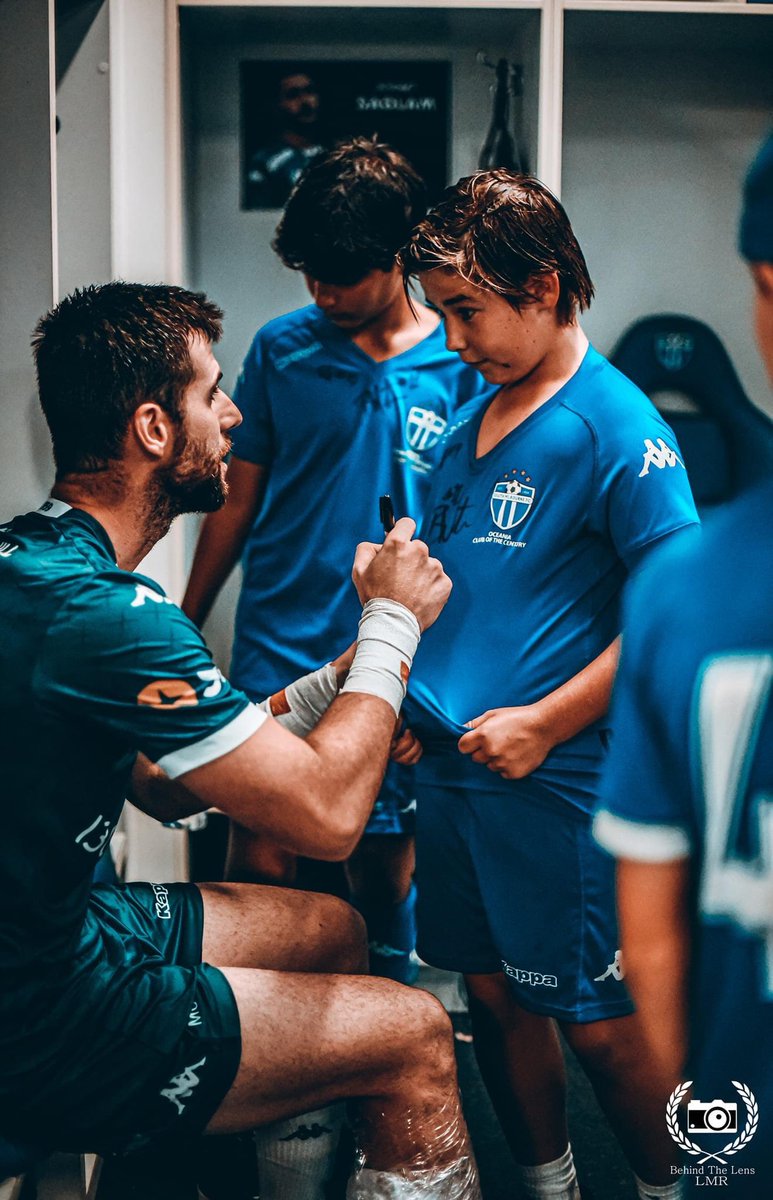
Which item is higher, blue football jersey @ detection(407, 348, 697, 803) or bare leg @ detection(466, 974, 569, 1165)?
blue football jersey @ detection(407, 348, 697, 803)

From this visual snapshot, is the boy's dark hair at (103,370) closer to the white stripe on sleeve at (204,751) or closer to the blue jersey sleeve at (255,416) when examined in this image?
the white stripe on sleeve at (204,751)

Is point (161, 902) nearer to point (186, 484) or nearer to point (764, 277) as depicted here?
point (186, 484)

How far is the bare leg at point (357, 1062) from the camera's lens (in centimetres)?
121

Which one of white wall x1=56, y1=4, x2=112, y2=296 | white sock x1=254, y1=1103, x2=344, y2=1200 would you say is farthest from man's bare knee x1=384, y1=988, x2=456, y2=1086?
white wall x1=56, y1=4, x2=112, y2=296

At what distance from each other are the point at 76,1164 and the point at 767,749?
1.26 meters

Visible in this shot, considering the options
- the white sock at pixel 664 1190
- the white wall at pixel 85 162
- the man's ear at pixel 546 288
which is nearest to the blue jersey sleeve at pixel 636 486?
the man's ear at pixel 546 288

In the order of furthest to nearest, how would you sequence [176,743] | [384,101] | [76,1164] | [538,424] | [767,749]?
[384,101]
[76,1164]
[538,424]
[176,743]
[767,749]

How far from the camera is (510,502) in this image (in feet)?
4.83

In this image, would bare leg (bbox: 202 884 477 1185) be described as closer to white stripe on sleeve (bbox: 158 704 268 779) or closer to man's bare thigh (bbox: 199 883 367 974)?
man's bare thigh (bbox: 199 883 367 974)

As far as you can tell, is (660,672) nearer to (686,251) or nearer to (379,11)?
(379,11)

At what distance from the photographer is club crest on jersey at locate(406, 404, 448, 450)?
190 cm

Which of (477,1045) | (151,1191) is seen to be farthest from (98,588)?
(151,1191)

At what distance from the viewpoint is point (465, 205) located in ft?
4.93

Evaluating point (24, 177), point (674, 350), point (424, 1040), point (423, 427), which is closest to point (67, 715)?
point (424, 1040)
